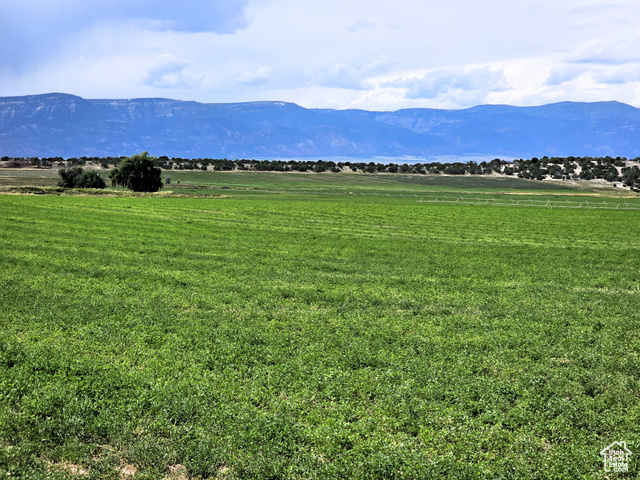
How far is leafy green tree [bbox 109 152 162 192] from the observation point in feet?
373

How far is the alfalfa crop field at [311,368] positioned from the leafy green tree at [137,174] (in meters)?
90.7

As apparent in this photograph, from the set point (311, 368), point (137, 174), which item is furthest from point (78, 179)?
A: point (311, 368)

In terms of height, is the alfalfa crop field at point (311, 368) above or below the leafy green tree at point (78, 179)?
below

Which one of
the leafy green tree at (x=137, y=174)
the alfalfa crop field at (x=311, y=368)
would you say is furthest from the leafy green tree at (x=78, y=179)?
the alfalfa crop field at (x=311, y=368)

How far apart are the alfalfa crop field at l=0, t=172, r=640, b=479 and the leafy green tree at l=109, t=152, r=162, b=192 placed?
90.7m

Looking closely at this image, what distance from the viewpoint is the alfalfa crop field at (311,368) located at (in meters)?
8.81

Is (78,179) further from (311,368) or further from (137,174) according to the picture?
(311,368)

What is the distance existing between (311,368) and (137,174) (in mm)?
111480

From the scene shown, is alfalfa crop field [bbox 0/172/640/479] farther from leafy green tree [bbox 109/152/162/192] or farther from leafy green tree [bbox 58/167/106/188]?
leafy green tree [bbox 58/167/106/188]

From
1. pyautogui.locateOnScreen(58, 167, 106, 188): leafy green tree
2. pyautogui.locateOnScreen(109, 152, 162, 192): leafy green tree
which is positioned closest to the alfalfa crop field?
pyautogui.locateOnScreen(109, 152, 162, 192): leafy green tree

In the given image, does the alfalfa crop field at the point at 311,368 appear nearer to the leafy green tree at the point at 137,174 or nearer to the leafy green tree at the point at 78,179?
the leafy green tree at the point at 137,174

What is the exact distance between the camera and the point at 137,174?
114938 millimetres

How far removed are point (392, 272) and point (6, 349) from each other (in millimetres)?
17001

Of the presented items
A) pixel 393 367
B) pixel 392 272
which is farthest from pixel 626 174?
pixel 393 367
